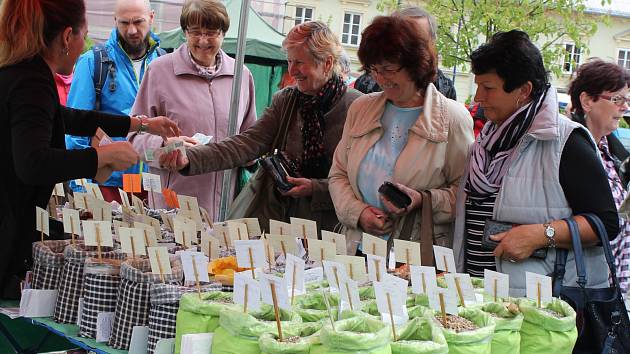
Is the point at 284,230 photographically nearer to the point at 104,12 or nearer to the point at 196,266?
the point at 196,266

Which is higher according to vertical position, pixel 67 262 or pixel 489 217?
pixel 489 217

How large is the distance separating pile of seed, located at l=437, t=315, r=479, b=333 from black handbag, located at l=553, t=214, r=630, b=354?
2.05 ft

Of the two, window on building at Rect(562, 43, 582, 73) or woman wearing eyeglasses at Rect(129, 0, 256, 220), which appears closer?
woman wearing eyeglasses at Rect(129, 0, 256, 220)

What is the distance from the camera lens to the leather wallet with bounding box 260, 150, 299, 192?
126 inches

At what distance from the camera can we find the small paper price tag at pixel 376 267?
221cm

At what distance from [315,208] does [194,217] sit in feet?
1.79

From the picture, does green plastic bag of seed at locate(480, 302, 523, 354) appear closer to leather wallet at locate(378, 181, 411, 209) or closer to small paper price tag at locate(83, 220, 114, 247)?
leather wallet at locate(378, 181, 411, 209)

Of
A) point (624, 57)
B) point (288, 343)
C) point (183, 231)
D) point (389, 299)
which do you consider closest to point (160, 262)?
point (183, 231)

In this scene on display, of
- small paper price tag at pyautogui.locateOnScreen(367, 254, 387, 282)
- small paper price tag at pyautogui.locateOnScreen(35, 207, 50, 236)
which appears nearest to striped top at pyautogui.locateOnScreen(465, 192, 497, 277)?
small paper price tag at pyautogui.locateOnScreen(367, 254, 387, 282)

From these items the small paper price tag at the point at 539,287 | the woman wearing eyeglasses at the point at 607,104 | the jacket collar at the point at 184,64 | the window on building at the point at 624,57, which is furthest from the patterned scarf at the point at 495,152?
the window on building at the point at 624,57

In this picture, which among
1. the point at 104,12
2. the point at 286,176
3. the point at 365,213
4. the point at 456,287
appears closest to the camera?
the point at 456,287

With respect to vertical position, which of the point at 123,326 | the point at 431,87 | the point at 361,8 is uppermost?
the point at 361,8

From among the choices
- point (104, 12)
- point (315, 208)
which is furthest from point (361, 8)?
point (315, 208)

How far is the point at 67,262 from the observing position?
2457 millimetres
